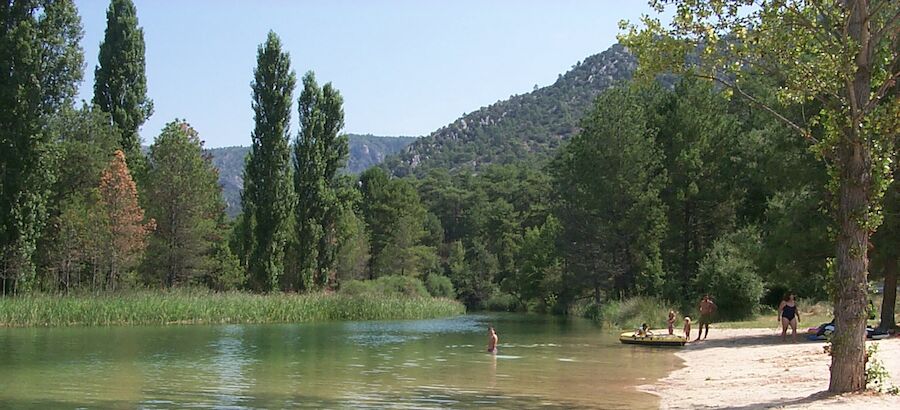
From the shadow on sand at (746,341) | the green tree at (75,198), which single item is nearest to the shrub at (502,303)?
the green tree at (75,198)

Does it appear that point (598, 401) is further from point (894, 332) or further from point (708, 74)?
point (894, 332)

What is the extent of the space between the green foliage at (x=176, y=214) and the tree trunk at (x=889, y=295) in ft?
144

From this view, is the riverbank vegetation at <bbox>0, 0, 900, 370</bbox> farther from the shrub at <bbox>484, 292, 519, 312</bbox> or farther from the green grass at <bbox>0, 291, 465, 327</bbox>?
the shrub at <bbox>484, 292, 519, 312</bbox>

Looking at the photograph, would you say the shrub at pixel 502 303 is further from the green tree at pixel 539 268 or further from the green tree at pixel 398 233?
the green tree at pixel 398 233

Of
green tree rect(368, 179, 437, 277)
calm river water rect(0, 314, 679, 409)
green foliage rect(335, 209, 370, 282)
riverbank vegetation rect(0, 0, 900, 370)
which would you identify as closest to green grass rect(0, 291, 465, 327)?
riverbank vegetation rect(0, 0, 900, 370)

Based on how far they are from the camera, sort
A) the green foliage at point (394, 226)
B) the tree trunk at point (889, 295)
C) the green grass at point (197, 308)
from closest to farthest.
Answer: the tree trunk at point (889, 295), the green grass at point (197, 308), the green foliage at point (394, 226)

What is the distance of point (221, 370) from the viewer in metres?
24.4

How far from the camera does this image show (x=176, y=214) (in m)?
59.8

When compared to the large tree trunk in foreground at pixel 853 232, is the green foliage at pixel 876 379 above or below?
below

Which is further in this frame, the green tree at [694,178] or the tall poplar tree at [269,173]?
the tall poplar tree at [269,173]

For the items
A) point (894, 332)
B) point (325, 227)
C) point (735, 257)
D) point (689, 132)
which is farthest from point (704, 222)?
point (894, 332)

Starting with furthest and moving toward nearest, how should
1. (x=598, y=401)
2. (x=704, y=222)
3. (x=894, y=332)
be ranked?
1. (x=704, y=222)
2. (x=894, y=332)
3. (x=598, y=401)

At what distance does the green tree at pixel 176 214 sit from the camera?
5900cm

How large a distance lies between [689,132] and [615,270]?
11.3 metres
